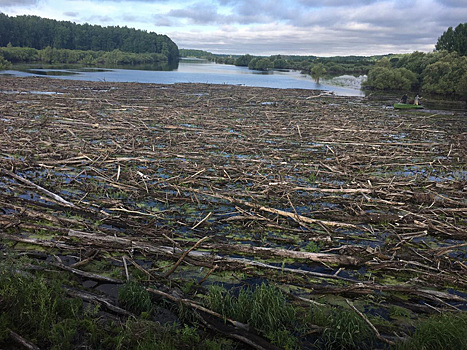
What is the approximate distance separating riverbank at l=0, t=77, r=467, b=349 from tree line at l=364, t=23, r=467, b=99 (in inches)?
2062

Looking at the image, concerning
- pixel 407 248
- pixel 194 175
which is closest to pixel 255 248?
pixel 407 248

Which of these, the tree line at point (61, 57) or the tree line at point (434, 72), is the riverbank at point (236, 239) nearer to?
the tree line at point (434, 72)

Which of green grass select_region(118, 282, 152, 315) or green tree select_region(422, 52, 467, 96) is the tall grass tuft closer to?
green grass select_region(118, 282, 152, 315)

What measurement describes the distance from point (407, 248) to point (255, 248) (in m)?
3.83

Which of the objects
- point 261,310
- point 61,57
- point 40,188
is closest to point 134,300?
point 261,310

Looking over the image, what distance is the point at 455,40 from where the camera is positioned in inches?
3120

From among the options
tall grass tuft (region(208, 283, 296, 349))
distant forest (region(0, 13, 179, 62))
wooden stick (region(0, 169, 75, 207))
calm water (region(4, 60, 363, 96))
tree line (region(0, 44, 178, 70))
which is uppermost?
distant forest (region(0, 13, 179, 62))

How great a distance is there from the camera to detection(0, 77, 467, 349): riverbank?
5570 mm

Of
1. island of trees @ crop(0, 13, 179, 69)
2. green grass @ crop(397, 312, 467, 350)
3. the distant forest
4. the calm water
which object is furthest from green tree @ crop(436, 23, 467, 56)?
the distant forest

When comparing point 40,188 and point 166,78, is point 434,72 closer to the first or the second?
point 166,78

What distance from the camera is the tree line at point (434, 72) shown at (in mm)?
60312

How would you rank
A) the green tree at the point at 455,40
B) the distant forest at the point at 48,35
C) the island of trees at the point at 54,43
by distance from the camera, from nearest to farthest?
the green tree at the point at 455,40 < the island of trees at the point at 54,43 < the distant forest at the point at 48,35

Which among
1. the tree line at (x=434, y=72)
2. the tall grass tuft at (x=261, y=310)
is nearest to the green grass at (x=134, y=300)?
the tall grass tuft at (x=261, y=310)

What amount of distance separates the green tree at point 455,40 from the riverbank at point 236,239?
7662 cm
